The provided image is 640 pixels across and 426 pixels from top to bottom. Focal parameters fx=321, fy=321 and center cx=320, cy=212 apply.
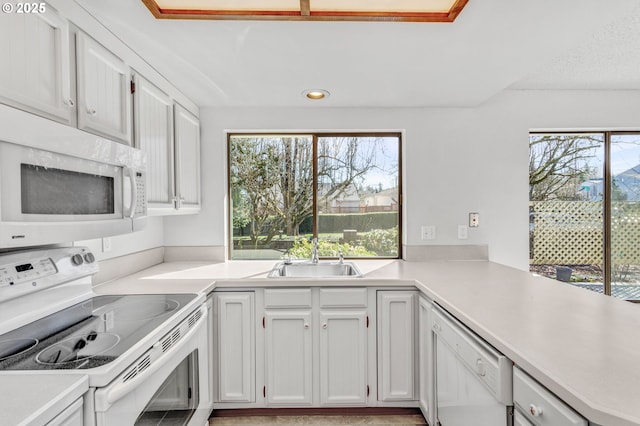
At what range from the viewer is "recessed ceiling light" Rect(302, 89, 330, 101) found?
215 centimetres

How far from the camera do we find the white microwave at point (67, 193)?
86cm

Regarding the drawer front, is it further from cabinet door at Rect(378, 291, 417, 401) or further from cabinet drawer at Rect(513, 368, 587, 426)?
cabinet door at Rect(378, 291, 417, 401)

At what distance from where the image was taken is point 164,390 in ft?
3.91

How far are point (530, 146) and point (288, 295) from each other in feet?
7.48

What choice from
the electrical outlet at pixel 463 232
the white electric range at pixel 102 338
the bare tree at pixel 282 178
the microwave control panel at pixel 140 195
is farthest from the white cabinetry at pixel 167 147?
the electrical outlet at pixel 463 232

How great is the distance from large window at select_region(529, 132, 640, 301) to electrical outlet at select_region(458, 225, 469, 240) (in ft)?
1.86

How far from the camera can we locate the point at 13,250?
3.89ft

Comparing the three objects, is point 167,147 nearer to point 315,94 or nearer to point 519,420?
point 315,94

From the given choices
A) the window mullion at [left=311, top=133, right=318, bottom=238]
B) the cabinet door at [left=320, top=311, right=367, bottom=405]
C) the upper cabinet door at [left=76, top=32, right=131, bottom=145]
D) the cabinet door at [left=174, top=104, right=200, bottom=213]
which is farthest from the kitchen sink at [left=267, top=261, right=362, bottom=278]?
the upper cabinet door at [left=76, top=32, right=131, bottom=145]

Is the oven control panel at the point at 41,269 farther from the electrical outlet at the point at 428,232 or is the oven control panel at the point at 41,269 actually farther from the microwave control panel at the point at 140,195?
the electrical outlet at the point at 428,232

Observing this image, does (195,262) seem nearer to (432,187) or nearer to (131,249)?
(131,249)

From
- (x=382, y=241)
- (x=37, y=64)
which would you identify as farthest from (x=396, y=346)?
(x=37, y=64)

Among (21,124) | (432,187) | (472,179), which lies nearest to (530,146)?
(472,179)

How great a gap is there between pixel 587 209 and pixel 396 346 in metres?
1.99
